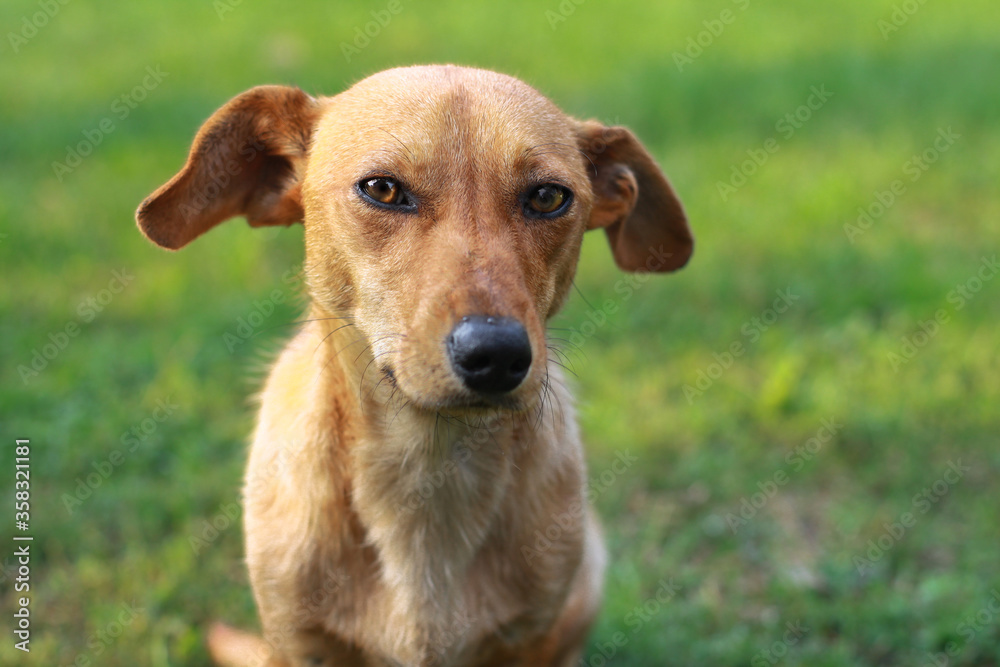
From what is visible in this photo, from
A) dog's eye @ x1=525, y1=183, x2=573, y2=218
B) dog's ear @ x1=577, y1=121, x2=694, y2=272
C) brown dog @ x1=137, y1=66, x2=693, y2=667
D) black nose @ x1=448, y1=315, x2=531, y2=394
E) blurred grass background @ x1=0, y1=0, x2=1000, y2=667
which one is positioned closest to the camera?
black nose @ x1=448, y1=315, x2=531, y2=394

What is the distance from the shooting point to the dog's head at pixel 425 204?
252cm

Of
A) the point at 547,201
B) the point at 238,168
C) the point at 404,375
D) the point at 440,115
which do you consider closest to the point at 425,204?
the point at 440,115

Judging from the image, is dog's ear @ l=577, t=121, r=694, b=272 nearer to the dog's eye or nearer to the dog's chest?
the dog's eye

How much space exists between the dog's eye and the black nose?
0.52 meters

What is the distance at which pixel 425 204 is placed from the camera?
2727 millimetres

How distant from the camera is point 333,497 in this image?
10.1ft

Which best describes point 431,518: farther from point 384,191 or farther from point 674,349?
point 674,349

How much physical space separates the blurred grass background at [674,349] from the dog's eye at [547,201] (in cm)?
200

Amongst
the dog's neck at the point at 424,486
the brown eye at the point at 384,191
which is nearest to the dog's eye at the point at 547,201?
the brown eye at the point at 384,191

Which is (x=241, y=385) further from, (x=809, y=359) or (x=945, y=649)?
(x=945, y=649)

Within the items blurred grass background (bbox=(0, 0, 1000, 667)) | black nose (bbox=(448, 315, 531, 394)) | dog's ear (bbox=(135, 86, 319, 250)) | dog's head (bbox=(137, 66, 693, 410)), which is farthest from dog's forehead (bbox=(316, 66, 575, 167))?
blurred grass background (bbox=(0, 0, 1000, 667))

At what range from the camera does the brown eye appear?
2.75 m

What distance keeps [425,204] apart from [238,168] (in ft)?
2.69

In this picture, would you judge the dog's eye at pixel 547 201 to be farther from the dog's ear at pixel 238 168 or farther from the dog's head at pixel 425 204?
the dog's ear at pixel 238 168
